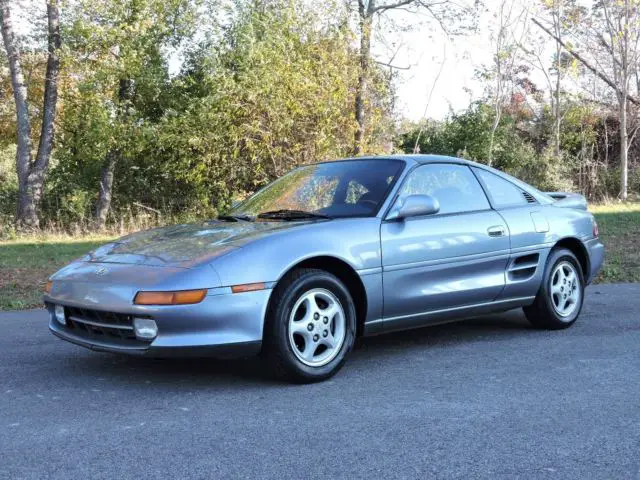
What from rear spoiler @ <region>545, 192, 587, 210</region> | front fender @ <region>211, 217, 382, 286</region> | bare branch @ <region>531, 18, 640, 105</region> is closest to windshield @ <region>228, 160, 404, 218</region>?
front fender @ <region>211, 217, 382, 286</region>

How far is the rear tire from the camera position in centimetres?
628

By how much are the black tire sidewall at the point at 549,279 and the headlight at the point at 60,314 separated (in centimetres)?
374

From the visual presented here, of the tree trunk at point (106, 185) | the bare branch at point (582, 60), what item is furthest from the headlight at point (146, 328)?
the bare branch at point (582, 60)

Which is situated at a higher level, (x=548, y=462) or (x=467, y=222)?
(x=467, y=222)

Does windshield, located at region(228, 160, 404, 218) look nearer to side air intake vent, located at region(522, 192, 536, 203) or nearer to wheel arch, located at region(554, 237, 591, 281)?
side air intake vent, located at region(522, 192, 536, 203)

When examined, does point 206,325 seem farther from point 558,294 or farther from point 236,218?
point 558,294

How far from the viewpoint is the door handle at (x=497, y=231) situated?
5.81 m

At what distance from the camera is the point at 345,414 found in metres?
4.01

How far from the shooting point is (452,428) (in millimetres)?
3742

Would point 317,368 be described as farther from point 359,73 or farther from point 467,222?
point 359,73

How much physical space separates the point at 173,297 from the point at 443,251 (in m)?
2.08

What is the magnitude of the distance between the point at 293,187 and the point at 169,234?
1.13 m

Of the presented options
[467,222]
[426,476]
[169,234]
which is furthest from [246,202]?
[426,476]

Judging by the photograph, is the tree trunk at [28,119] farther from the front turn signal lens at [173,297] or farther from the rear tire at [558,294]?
the front turn signal lens at [173,297]
